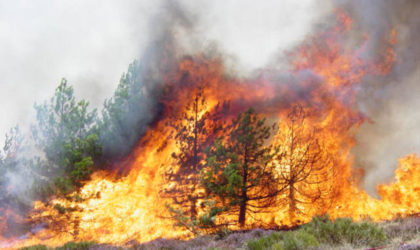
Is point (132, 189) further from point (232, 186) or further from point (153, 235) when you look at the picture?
point (232, 186)

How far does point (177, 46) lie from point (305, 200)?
891cm

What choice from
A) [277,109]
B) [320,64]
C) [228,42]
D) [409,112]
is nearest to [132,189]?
[277,109]

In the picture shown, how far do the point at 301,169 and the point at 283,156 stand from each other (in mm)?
967

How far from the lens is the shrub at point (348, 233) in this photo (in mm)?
8188

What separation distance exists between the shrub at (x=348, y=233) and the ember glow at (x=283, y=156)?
328 cm

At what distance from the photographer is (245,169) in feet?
41.1

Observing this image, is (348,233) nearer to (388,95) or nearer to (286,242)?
(286,242)

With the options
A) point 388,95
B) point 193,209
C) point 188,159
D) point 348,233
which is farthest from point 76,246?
point 388,95

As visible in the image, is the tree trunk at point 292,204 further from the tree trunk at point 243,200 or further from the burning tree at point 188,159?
the burning tree at point 188,159

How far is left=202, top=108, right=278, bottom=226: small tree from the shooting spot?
12.5 metres

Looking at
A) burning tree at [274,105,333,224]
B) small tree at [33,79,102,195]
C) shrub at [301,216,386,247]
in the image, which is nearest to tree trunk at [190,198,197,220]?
burning tree at [274,105,333,224]

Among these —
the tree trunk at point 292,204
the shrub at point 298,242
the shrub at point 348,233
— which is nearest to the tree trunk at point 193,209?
the tree trunk at point 292,204

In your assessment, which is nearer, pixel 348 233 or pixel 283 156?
pixel 348 233

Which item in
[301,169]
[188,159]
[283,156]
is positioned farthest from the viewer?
[188,159]
